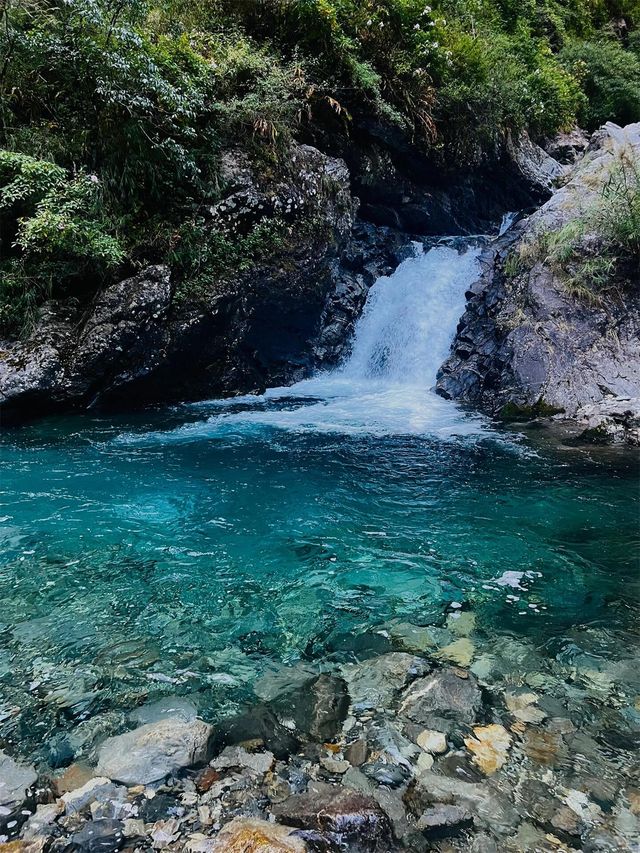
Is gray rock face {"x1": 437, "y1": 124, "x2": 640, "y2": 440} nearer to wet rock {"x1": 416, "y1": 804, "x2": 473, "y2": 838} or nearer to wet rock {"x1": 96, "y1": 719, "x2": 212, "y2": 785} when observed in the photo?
wet rock {"x1": 416, "y1": 804, "x2": 473, "y2": 838}

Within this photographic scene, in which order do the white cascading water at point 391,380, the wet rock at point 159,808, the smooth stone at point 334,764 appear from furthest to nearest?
1. the white cascading water at point 391,380
2. the smooth stone at point 334,764
3. the wet rock at point 159,808

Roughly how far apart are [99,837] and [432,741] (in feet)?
5.15

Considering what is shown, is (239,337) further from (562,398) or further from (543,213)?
(543,213)

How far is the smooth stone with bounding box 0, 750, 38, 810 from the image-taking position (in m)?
2.25

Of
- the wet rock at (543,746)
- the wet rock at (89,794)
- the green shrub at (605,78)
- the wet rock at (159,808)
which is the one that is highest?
the green shrub at (605,78)

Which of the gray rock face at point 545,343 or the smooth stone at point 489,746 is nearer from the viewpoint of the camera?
the smooth stone at point 489,746

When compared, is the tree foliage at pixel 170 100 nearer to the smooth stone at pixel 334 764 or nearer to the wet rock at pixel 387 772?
the smooth stone at pixel 334 764

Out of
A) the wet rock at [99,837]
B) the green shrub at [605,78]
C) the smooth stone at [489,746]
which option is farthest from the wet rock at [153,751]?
the green shrub at [605,78]

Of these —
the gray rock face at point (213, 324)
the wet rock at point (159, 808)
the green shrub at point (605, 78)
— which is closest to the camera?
the wet rock at point (159, 808)

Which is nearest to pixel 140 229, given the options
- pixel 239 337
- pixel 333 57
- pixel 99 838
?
pixel 239 337

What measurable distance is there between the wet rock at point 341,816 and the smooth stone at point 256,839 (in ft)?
0.26

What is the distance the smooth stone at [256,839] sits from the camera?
6.45 ft

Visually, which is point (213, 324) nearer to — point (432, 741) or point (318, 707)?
point (318, 707)

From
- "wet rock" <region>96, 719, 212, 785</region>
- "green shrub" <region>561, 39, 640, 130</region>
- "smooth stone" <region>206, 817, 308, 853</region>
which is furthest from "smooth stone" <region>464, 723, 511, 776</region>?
"green shrub" <region>561, 39, 640, 130</region>
